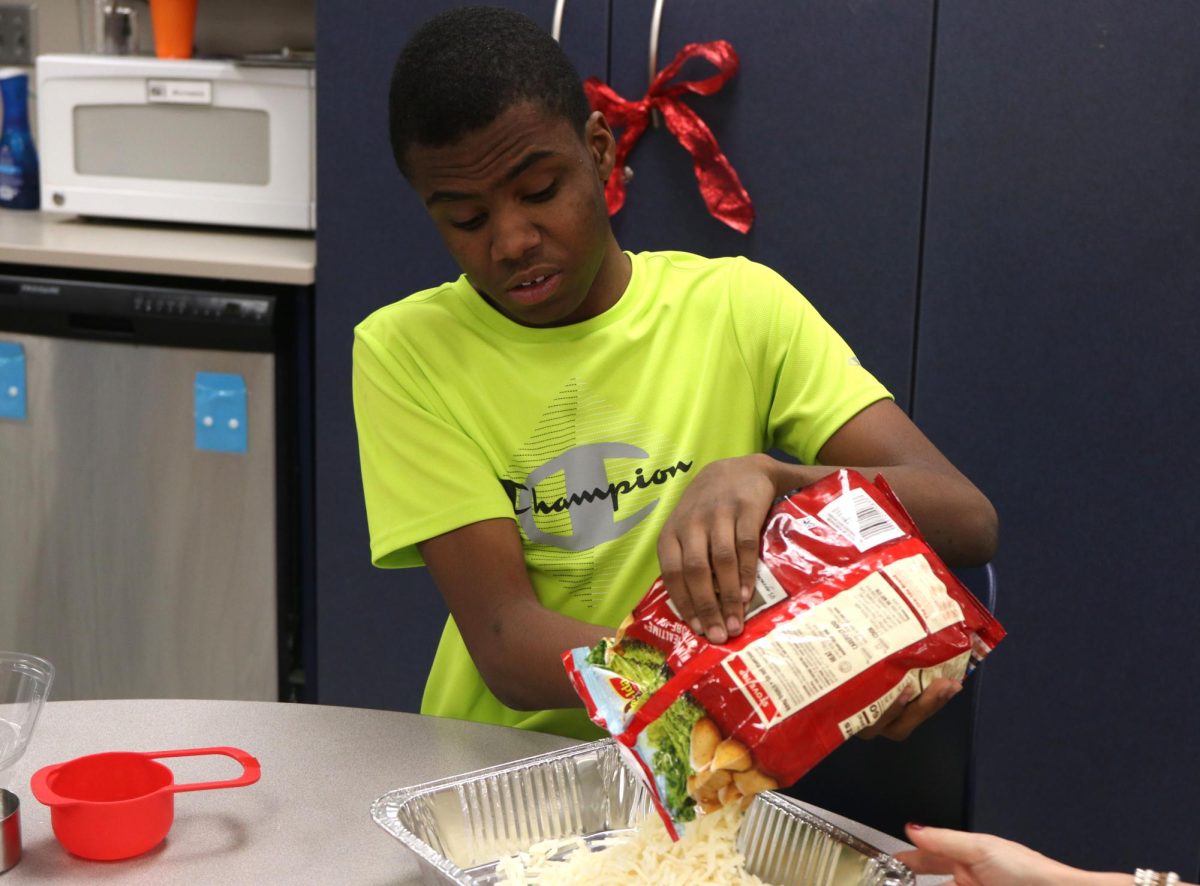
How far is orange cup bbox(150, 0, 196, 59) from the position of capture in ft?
7.91

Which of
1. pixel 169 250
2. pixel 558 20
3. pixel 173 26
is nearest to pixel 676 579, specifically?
pixel 558 20

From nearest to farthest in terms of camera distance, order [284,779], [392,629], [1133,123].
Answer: [284,779]
[1133,123]
[392,629]

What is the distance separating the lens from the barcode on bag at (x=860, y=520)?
0.79 metres

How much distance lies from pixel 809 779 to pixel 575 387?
1.29ft

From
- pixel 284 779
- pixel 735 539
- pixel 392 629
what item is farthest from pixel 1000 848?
pixel 392 629

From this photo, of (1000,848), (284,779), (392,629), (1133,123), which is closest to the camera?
(1000,848)

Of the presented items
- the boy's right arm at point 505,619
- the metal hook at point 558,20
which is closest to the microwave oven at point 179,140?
the metal hook at point 558,20

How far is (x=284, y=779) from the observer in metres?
0.96

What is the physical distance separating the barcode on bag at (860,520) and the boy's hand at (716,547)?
5 centimetres

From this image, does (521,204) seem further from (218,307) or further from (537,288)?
(218,307)

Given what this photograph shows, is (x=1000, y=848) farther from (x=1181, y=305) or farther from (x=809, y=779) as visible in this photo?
(x=1181, y=305)

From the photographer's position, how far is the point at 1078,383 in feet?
6.38

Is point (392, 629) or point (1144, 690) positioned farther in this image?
point (392, 629)

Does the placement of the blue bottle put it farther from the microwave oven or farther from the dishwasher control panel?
the dishwasher control panel
